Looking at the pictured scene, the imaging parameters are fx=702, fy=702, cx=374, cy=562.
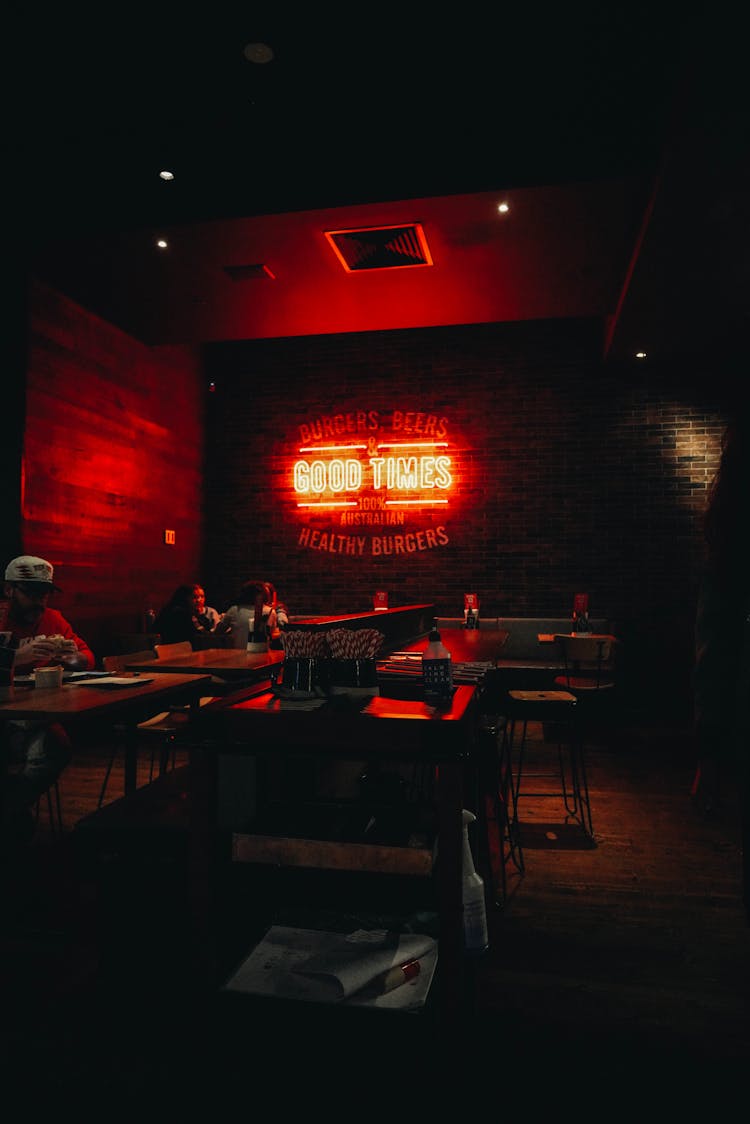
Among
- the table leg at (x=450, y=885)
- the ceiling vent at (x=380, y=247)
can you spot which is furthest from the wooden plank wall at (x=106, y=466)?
the table leg at (x=450, y=885)

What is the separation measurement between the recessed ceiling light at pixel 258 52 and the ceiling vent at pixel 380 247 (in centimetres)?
116

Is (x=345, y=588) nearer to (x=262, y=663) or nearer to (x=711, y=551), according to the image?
(x=262, y=663)

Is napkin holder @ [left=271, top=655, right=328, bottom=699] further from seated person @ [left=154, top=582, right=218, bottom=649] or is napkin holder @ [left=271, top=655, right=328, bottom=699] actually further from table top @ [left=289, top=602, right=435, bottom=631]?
seated person @ [left=154, top=582, right=218, bottom=649]

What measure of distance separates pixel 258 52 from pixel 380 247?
159 centimetres

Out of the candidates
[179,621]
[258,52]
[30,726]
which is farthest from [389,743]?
[179,621]

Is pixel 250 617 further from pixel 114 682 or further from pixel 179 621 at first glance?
pixel 114 682

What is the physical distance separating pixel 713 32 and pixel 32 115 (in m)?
3.60

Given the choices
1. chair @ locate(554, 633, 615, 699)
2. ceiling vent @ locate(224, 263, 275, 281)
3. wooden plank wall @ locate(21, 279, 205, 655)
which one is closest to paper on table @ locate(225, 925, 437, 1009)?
chair @ locate(554, 633, 615, 699)

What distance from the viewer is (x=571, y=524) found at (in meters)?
7.36

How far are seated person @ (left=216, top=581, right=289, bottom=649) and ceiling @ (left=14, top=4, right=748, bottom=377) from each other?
251cm

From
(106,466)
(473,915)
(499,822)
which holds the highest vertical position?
(106,466)

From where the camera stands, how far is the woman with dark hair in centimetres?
139

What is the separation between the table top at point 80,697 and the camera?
2.35 meters

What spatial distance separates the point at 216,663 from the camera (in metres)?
3.74
